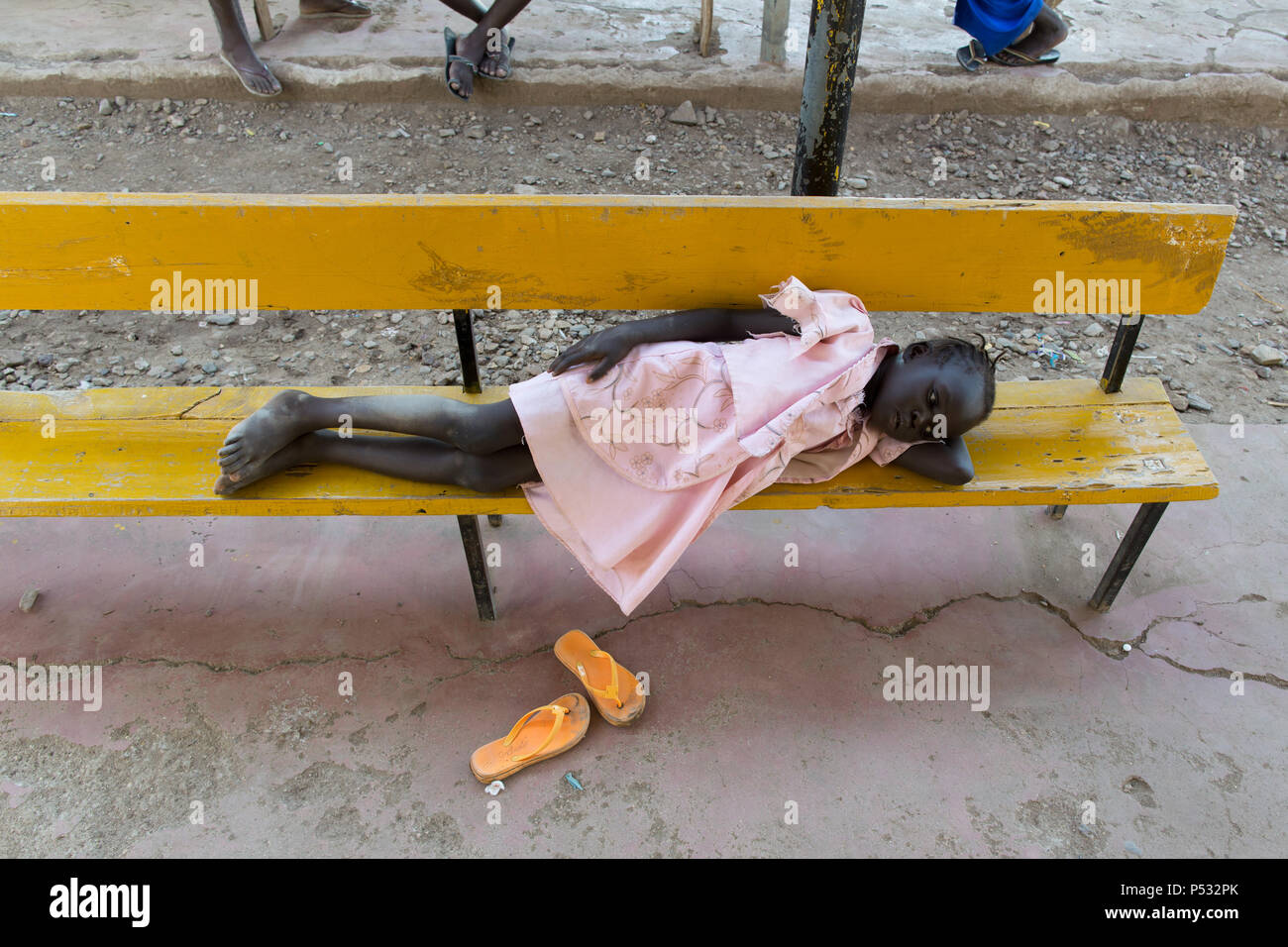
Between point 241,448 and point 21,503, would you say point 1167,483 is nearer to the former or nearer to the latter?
point 241,448

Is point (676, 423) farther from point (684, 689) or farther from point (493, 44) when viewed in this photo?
point (493, 44)

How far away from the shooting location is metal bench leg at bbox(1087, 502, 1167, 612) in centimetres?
221

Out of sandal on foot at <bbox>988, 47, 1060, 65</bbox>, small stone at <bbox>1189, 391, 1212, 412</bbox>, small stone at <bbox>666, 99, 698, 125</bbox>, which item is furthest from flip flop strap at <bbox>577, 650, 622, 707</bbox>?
sandal on foot at <bbox>988, 47, 1060, 65</bbox>

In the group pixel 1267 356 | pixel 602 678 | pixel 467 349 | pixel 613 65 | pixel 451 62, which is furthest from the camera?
pixel 613 65

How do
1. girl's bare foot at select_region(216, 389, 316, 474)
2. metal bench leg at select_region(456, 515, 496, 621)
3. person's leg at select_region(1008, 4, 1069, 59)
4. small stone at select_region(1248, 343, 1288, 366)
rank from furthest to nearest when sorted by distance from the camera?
person's leg at select_region(1008, 4, 1069, 59) → small stone at select_region(1248, 343, 1288, 366) → metal bench leg at select_region(456, 515, 496, 621) → girl's bare foot at select_region(216, 389, 316, 474)

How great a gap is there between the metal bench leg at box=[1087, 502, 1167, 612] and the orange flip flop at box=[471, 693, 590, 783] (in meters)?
1.52

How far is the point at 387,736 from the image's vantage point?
80.7 inches

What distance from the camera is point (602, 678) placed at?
2.13 metres

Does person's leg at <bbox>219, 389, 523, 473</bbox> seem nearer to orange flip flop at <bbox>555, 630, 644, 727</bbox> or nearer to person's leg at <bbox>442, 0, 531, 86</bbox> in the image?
orange flip flop at <bbox>555, 630, 644, 727</bbox>

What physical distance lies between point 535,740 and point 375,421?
2.86 ft

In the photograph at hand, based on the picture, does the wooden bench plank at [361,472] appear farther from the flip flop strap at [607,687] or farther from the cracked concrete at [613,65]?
the cracked concrete at [613,65]

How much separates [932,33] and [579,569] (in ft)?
14.5

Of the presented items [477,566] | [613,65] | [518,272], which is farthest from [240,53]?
[477,566]

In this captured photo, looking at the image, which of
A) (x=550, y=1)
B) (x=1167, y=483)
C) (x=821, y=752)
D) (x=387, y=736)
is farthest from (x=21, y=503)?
(x=550, y=1)
